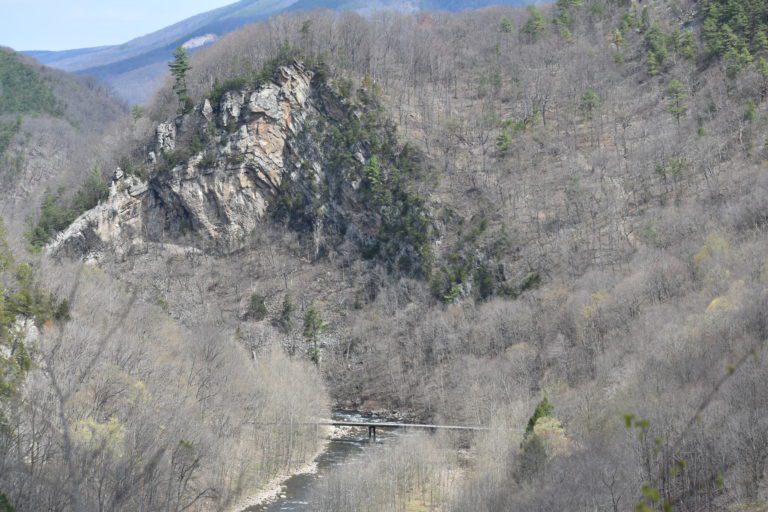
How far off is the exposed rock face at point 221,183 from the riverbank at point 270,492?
5639cm

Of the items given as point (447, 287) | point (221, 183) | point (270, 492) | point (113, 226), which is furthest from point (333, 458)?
point (113, 226)

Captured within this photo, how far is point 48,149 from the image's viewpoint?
15675cm

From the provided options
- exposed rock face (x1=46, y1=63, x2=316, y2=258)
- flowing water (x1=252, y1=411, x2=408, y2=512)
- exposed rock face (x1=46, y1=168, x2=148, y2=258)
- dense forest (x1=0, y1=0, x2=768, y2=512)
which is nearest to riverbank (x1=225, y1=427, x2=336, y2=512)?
flowing water (x1=252, y1=411, x2=408, y2=512)

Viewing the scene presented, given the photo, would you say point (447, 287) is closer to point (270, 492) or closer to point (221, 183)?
point (221, 183)

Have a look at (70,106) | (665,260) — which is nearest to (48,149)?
(70,106)

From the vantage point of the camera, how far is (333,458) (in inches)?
2276

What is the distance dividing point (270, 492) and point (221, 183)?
68.5 metres

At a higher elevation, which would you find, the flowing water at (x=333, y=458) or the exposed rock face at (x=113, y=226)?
the exposed rock face at (x=113, y=226)

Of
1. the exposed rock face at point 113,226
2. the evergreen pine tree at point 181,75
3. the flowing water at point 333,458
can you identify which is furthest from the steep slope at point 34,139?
the flowing water at point 333,458

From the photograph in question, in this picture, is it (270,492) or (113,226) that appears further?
(113,226)

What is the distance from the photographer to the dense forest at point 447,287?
33031 millimetres

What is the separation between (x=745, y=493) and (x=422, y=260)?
7205 centimetres

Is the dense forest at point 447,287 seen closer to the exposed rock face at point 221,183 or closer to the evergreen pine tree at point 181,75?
the evergreen pine tree at point 181,75

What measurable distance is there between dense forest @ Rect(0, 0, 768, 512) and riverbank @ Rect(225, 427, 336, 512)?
2.05 feet
